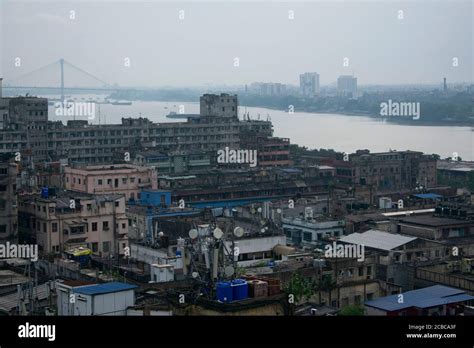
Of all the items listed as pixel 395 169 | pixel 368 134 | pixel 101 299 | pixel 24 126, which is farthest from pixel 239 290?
pixel 368 134

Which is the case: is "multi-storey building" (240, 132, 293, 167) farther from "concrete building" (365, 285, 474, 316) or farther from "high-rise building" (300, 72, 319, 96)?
"high-rise building" (300, 72, 319, 96)

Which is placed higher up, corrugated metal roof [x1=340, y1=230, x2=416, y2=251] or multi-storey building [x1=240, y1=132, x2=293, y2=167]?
multi-storey building [x1=240, y1=132, x2=293, y2=167]

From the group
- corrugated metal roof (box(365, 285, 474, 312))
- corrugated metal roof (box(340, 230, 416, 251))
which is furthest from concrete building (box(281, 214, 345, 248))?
corrugated metal roof (box(365, 285, 474, 312))

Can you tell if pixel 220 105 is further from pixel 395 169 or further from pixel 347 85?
pixel 347 85

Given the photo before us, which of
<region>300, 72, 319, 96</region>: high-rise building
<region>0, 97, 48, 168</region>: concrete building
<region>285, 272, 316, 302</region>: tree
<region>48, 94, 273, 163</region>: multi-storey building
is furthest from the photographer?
<region>300, 72, 319, 96</region>: high-rise building

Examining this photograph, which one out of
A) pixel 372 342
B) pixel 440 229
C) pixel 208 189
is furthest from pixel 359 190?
pixel 372 342

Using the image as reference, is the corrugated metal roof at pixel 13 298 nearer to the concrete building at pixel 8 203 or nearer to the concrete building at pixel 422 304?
the concrete building at pixel 422 304

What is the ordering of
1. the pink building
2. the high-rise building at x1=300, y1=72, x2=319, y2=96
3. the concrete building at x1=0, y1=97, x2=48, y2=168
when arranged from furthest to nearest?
1. the high-rise building at x1=300, y1=72, x2=319, y2=96
2. the concrete building at x1=0, y1=97, x2=48, y2=168
3. the pink building
